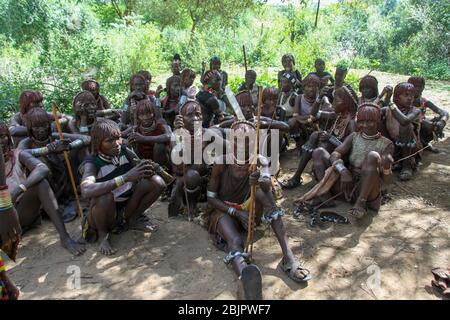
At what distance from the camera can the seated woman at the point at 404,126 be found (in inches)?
196

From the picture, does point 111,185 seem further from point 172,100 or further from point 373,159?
point 172,100

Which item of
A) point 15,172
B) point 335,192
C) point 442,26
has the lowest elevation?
point 335,192

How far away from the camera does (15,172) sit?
13.3 feet

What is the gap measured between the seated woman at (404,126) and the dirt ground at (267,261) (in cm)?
83

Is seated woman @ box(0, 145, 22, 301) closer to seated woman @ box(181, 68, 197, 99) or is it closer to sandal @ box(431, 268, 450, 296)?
sandal @ box(431, 268, 450, 296)

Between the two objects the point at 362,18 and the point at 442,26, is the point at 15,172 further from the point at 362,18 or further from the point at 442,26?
the point at 362,18

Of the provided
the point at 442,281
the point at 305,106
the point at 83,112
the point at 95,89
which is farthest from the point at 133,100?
the point at 442,281

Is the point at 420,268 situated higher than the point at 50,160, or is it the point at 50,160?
the point at 50,160

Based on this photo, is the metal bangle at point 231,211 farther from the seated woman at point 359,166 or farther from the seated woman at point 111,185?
the seated woman at point 359,166

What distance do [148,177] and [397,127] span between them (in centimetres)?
343

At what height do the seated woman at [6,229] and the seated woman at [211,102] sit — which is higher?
the seated woman at [211,102]

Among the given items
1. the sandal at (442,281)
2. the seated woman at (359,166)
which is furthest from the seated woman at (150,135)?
the sandal at (442,281)

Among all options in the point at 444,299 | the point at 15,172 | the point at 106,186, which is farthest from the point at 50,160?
the point at 444,299

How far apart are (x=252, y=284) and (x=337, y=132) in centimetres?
275
